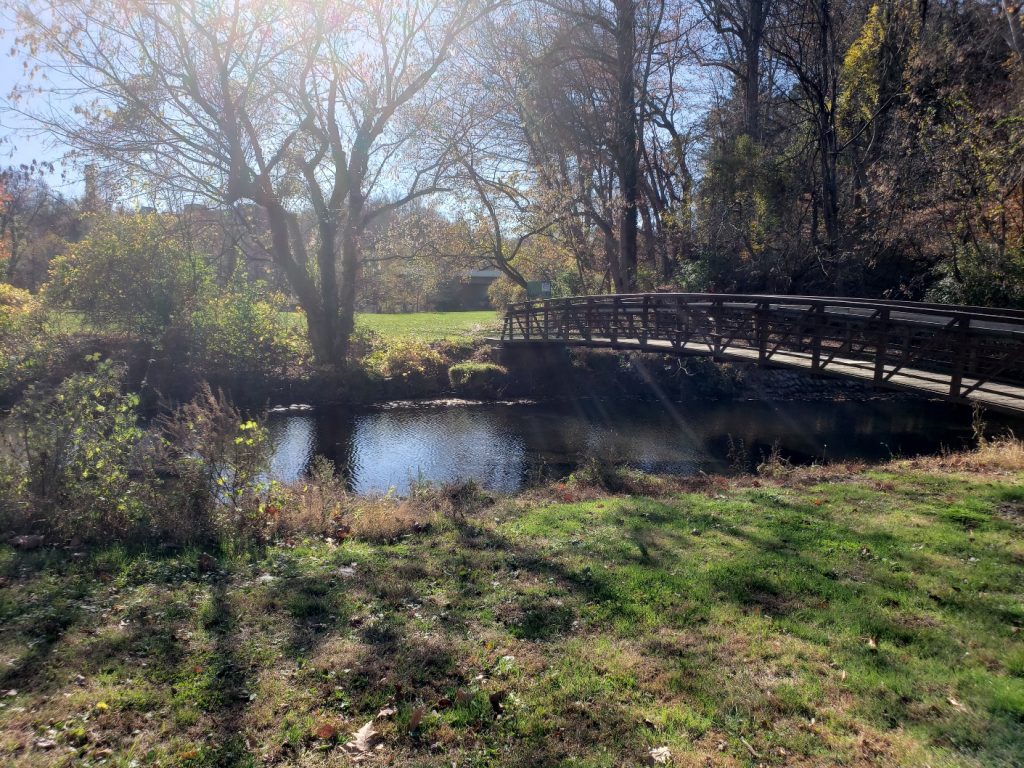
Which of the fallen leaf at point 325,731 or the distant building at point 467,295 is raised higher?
the distant building at point 467,295

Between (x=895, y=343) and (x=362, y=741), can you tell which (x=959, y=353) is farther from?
(x=362, y=741)

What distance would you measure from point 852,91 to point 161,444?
24011 millimetres

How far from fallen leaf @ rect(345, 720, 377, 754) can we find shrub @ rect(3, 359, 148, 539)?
461cm

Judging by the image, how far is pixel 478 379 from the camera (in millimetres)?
24453

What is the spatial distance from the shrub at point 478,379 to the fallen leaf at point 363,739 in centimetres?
2046

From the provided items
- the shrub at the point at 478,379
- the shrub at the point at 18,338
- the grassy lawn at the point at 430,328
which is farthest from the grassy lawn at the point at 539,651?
the grassy lawn at the point at 430,328

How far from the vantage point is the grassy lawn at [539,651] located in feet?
11.4

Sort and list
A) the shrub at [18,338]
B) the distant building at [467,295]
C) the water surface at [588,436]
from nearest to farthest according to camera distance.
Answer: the water surface at [588,436]
the shrub at [18,338]
the distant building at [467,295]

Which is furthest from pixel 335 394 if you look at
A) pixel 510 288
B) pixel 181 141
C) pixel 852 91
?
pixel 852 91

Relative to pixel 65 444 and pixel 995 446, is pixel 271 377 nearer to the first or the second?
pixel 65 444

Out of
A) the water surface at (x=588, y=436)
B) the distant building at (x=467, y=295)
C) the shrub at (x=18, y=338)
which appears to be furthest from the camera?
the distant building at (x=467, y=295)

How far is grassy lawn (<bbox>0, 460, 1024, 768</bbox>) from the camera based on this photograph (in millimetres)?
3477

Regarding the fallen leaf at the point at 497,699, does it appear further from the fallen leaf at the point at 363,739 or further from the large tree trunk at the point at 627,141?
the large tree trunk at the point at 627,141

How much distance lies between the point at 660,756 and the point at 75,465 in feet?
22.9
